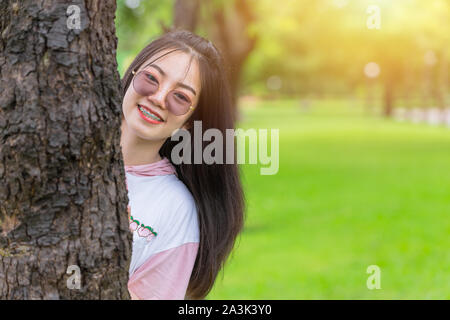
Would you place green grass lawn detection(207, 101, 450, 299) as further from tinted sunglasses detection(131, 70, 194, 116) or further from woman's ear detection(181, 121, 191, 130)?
tinted sunglasses detection(131, 70, 194, 116)

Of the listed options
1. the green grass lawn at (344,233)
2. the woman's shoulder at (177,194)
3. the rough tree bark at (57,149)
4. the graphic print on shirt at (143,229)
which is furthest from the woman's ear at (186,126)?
the rough tree bark at (57,149)

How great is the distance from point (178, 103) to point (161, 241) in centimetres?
54

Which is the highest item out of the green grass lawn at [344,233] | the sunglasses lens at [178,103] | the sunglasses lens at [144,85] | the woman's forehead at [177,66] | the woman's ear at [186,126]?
the woman's forehead at [177,66]

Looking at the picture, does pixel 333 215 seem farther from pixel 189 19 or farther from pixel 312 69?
pixel 312 69

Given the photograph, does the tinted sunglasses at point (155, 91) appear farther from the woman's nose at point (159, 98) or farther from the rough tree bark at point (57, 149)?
the rough tree bark at point (57, 149)

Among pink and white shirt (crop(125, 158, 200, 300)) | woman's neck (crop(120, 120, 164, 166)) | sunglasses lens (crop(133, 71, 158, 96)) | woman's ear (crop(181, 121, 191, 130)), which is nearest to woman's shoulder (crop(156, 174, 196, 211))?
pink and white shirt (crop(125, 158, 200, 300))

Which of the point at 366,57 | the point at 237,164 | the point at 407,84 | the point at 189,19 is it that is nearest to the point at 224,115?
the point at 237,164

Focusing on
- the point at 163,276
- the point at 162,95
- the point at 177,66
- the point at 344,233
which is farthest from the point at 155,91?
the point at 344,233

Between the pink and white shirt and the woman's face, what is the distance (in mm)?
232

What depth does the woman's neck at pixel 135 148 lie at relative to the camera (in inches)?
100

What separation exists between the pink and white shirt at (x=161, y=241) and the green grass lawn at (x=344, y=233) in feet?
2.28

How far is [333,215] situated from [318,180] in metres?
4.09

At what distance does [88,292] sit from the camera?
5.68 feet

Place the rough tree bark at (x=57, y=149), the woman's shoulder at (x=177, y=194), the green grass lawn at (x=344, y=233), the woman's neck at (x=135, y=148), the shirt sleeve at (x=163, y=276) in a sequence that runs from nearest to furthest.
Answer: the rough tree bark at (x=57, y=149), the shirt sleeve at (x=163, y=276), the woman's shoulder at (x=177, y=194), the woman's neck at (x=135, y=148), the green grass lawn at (x=344, y=233)
